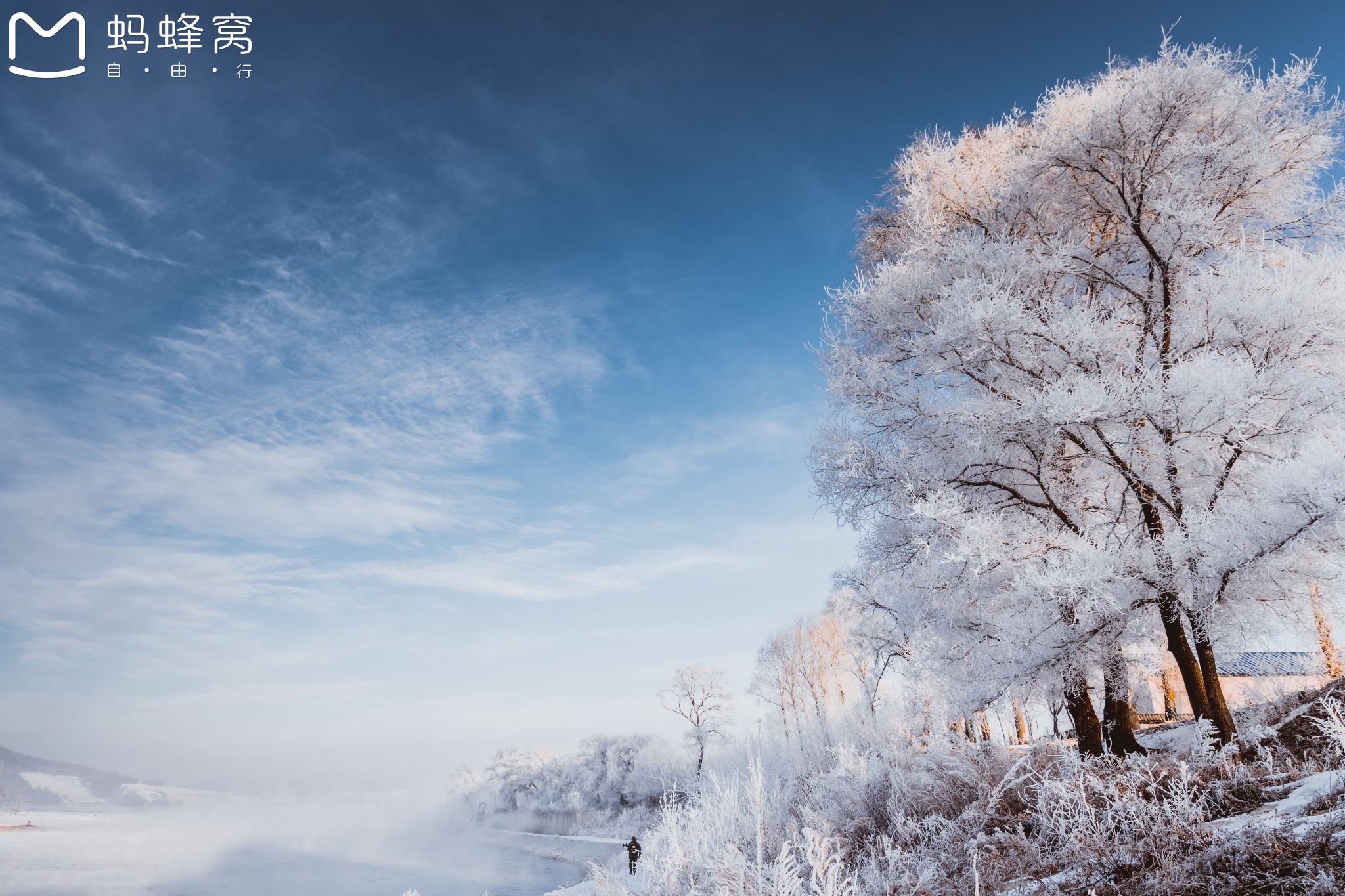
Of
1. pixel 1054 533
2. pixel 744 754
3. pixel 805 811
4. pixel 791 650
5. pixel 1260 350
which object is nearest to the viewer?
pixel 805 811

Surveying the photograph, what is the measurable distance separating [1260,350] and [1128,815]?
546 cm

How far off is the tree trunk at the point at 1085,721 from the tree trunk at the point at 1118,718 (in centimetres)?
12

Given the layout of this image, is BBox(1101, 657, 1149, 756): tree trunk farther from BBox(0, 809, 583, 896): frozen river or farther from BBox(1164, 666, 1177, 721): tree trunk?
BBox(0, 809, 583, 896): frozen river

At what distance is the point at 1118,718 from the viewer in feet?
28.6

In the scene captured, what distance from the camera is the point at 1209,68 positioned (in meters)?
7.37

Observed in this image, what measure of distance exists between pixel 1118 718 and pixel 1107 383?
15.1ft

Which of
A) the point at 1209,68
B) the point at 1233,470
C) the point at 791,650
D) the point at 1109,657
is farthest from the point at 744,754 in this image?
the point at 791,650

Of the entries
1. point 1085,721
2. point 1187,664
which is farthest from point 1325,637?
point 1187,664

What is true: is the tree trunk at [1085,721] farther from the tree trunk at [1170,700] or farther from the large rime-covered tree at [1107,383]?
the tree trunk at [1170,700]

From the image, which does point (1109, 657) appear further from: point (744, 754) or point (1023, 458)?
point (744, 754)

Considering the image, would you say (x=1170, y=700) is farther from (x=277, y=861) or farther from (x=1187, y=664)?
(x=277, y=861)

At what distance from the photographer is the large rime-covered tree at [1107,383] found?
6.57 m

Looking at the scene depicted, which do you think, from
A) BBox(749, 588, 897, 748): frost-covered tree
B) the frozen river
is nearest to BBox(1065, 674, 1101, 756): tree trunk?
the frozen river

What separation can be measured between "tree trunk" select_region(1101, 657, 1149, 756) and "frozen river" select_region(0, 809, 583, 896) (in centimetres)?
1972
